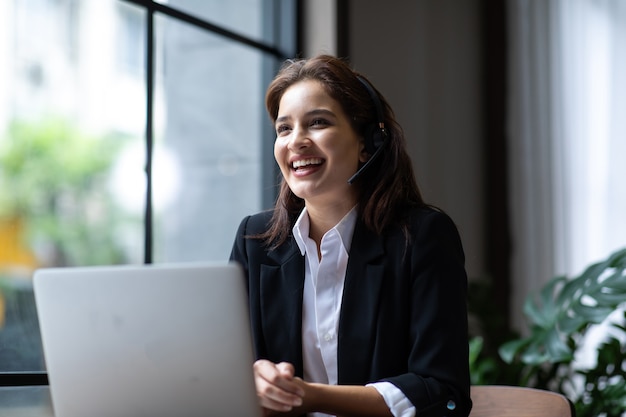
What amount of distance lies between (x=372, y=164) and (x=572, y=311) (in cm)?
139

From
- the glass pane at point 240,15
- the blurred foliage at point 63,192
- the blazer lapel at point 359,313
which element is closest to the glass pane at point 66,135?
the blurred foliage at point 63,192

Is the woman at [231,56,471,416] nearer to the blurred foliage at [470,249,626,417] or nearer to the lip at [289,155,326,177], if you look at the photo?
the lip at [289,155,326,177]

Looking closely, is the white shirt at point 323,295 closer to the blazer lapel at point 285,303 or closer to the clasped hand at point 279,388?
the blazer lapel at point 285,303

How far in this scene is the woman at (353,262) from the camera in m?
1.59

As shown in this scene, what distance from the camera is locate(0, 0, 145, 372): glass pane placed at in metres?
3.58

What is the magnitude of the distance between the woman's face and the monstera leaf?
51.7 inches

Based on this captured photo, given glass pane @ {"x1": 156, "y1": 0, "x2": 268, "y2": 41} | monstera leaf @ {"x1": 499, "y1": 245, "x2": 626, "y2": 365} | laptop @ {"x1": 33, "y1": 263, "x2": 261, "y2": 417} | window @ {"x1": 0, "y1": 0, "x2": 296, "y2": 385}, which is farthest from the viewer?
glass pane @ {"x1": 156, "y1": 0, "x2": 268, "y2": 41}

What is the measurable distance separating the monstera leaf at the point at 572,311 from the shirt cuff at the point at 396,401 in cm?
141

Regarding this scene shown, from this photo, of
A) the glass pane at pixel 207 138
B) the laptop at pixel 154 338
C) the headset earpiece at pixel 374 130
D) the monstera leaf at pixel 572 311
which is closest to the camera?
the laptop at pixel 154 338

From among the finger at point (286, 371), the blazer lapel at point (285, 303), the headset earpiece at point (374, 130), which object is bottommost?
the finger at point (286, 371)

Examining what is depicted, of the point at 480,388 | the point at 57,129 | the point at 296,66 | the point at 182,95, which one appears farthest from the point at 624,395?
the point at 57,129

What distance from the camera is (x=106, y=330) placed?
1.18 meters

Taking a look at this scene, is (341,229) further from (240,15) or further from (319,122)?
(240,15)

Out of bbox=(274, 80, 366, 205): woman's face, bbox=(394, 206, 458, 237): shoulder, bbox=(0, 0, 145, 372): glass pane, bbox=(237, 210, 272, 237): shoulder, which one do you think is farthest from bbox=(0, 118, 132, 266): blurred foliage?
bbox=(394, 206, 458, 237): shoulder
